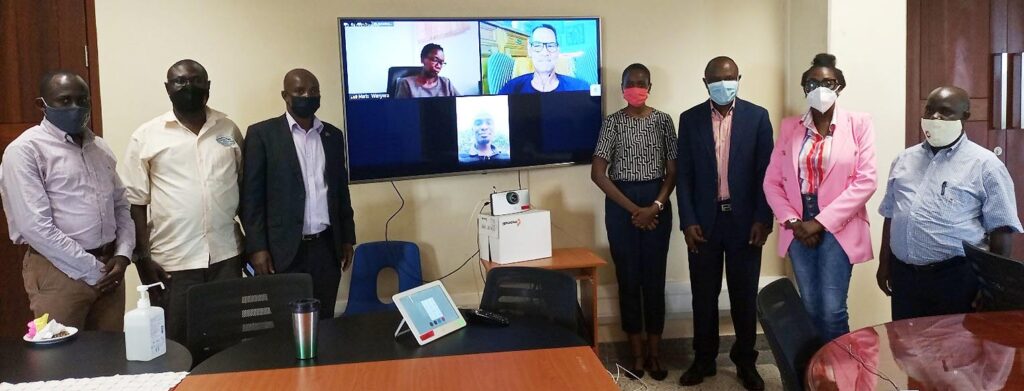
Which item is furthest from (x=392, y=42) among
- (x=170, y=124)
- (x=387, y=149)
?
(x=170, y=124)

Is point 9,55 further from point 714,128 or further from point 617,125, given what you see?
point 714,128

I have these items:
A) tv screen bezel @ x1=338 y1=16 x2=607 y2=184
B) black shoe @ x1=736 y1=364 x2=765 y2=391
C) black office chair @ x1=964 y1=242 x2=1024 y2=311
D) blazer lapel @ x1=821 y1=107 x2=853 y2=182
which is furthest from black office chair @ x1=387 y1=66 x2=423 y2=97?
black office chair @ x1=964 y1=242 x2=1024 y2=311

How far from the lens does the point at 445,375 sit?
1.95 m

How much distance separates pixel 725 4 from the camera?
14.8 feet

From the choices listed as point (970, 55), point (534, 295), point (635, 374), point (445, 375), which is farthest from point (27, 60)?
point (970, 55)

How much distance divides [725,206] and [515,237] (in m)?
1.08

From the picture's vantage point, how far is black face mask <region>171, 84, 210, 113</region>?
10.3 ft

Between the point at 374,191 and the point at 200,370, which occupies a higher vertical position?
the point at 374,191

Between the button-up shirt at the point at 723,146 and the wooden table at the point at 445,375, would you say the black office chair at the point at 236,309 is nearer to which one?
the wooden table at the point at 445,375

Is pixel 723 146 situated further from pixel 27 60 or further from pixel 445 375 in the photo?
pixel 27 60

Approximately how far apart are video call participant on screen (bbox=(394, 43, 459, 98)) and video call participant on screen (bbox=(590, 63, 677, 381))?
36.1 inches

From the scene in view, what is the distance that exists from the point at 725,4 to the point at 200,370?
3646 millimetres

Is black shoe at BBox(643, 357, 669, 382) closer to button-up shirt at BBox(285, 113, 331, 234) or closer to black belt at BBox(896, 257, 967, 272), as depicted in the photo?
black belt at BBox(896, 257, 967, 272)

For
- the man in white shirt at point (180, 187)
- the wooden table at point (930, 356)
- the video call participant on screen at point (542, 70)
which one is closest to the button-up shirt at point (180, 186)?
the man in white shirt at point (180, 187)
